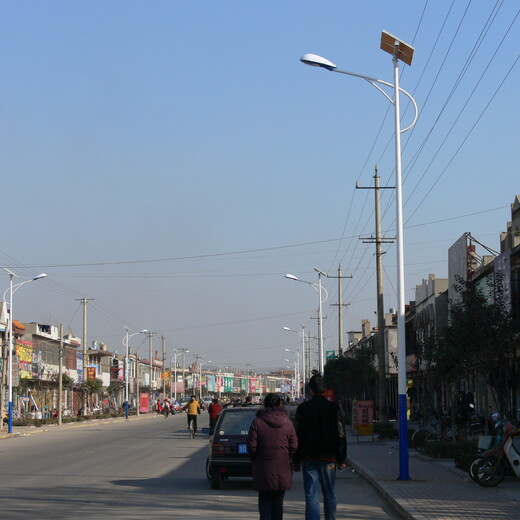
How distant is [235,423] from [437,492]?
4.43 meters

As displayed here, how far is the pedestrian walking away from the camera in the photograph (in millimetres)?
10797

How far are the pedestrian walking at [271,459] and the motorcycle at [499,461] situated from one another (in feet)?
22.6

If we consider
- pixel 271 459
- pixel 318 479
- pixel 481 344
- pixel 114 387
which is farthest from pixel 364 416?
pixel 114 387

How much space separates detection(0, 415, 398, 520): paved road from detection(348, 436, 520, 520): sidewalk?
335 millimetres

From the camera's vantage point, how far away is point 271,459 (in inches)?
428

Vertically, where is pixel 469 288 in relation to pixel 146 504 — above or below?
above

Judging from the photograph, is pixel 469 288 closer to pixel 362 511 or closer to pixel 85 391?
pixel 362 511

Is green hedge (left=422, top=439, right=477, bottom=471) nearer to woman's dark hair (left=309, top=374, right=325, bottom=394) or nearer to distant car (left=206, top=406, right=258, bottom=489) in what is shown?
distant car (left=206, top=406, right=258, bottom=489)

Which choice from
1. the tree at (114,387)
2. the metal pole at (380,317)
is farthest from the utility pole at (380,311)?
the tree at (114,387)

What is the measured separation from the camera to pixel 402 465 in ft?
61.7

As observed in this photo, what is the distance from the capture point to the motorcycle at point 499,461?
1688cm

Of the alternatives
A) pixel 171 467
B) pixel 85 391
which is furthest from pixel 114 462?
pixel 85 391

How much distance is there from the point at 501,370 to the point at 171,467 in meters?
8.50

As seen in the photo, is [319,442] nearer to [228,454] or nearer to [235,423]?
A: [228,454]
